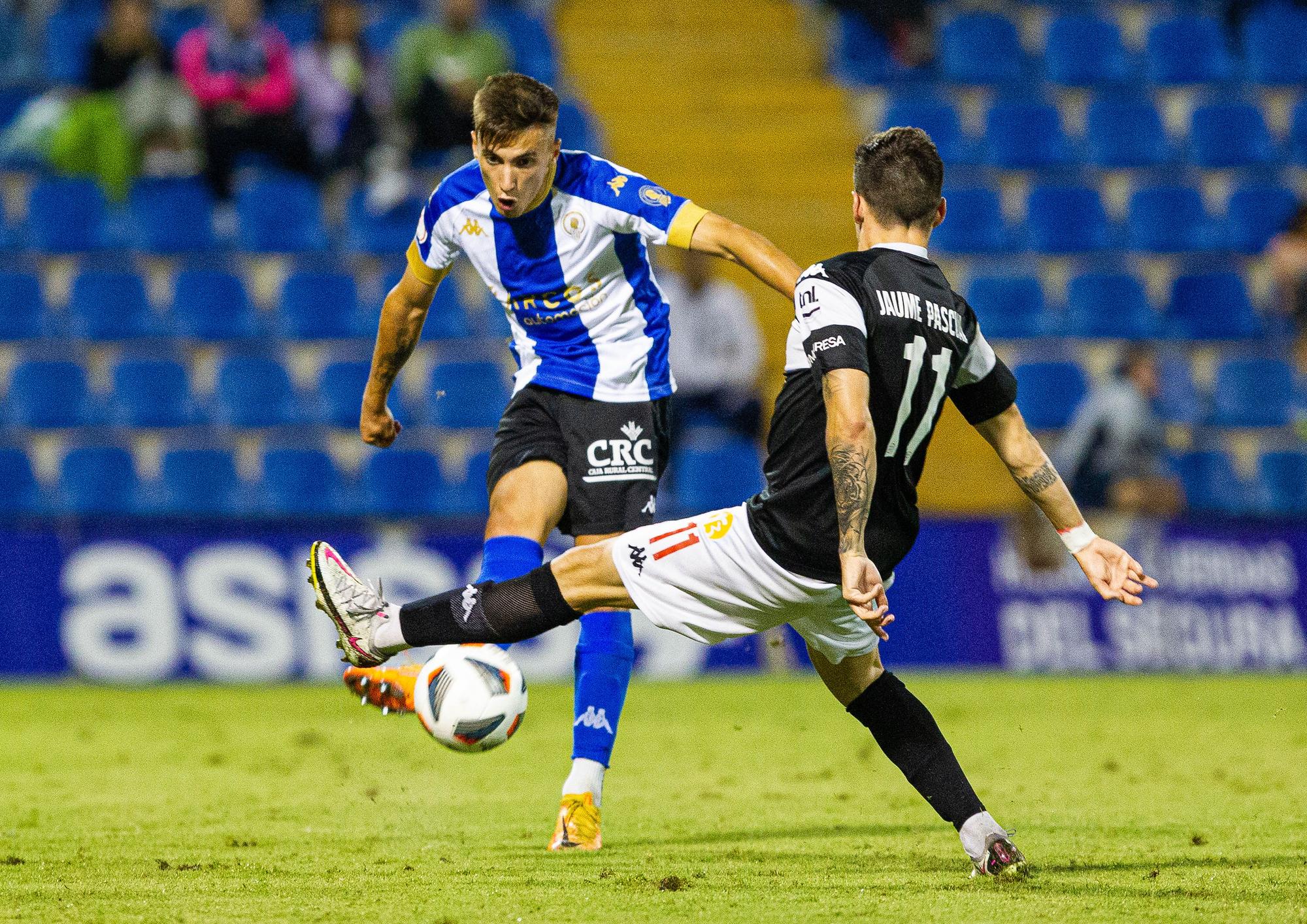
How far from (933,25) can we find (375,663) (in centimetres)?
1246

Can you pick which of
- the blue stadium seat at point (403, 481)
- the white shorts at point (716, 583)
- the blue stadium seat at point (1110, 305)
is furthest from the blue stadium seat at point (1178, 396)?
the white shorts at point (716, 583)

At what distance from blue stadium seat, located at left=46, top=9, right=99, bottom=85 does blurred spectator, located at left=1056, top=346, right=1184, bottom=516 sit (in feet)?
27.8

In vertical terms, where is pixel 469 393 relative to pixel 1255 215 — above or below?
below

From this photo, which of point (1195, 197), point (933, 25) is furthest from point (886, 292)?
point (933, 25)

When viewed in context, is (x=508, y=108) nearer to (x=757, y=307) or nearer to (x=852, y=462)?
(x=852, y=462)

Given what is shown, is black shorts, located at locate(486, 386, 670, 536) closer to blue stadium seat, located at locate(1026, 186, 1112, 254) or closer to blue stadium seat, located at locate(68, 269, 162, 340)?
blue stadium seat, located at locate(68, 269, 162, 340)

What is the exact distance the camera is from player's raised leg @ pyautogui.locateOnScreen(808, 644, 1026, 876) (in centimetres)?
488

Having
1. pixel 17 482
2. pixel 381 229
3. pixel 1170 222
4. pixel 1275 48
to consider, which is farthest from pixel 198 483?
pixel 1275 48

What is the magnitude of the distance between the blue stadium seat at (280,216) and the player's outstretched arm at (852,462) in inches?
386

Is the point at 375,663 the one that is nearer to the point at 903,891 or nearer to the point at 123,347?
the point at 903,891

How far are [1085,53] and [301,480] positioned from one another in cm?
816

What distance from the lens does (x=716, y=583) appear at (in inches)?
185

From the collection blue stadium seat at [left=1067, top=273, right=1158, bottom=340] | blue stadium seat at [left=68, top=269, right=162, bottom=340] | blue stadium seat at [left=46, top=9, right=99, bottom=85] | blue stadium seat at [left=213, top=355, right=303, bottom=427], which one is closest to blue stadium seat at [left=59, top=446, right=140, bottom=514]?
blue stadium seat at [left=213, top=355, right=303, bottom=427]

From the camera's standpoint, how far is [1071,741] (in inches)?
328
